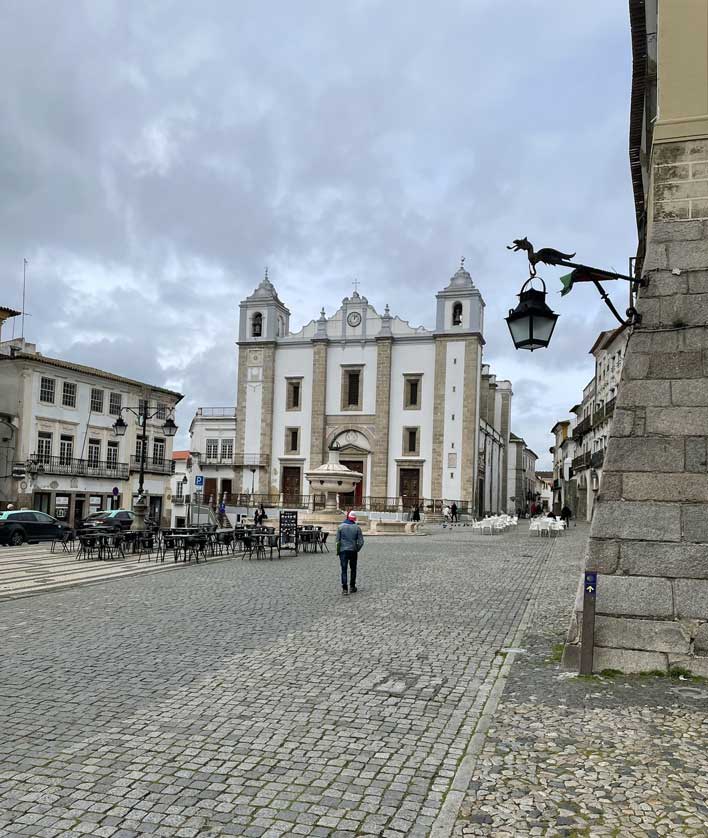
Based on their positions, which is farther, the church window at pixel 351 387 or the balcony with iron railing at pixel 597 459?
the church window at pixel 351 387

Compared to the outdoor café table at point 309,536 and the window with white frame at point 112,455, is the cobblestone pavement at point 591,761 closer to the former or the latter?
the outdoor café table at point 309,536

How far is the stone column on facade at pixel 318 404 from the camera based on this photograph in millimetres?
51781

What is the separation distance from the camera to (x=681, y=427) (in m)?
6.88

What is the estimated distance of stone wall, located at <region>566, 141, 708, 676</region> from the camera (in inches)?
260

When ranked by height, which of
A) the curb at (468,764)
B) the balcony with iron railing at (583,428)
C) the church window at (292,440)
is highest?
the balcony with iron railing at (583,428)

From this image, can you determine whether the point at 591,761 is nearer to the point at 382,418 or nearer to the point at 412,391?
the point at 382,418

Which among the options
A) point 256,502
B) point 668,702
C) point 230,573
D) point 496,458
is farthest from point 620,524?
point 496,458

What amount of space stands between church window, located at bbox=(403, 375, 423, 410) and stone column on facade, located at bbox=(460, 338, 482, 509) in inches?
134

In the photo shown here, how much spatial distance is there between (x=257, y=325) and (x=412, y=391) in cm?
1341

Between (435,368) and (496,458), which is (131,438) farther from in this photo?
(496,458)

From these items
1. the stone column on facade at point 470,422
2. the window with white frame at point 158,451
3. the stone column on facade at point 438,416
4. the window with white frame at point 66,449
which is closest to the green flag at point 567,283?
the window with white frame at point 66,449

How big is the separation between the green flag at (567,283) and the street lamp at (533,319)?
282 millimetres

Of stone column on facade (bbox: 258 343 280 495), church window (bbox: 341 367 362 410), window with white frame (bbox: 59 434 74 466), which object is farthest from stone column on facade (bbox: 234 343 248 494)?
window with white frame (bbox: 59 434 74 466)

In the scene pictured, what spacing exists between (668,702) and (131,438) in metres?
41.9
